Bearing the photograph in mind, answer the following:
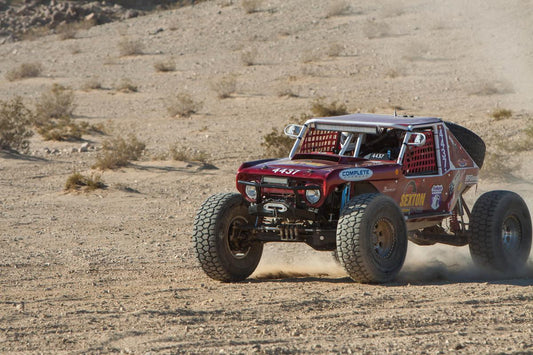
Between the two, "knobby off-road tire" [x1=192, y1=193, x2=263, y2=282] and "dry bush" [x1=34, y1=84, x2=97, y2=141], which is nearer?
"knobby off-road tire" [x1=192, y1=193, x2=263, y2=282]

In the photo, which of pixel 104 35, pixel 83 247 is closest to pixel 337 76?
pixel 104 35

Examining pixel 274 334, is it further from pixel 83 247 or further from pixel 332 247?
pixel 83 247

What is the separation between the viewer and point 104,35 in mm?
40406

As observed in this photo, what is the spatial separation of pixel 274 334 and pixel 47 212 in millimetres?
8525

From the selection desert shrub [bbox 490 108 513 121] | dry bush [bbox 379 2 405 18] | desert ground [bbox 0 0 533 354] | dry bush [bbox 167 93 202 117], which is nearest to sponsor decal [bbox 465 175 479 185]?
desert ground [bbox 0 0 533 354]

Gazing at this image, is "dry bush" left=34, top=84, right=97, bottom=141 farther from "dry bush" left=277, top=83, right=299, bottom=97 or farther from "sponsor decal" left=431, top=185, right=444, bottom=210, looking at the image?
"sponsor decal" left=431, top=185, right=444, bottom=210

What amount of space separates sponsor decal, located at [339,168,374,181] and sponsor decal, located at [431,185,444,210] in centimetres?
128

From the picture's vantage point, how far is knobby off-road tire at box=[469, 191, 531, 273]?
9852mm

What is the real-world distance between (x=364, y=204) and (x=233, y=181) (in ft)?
29.0

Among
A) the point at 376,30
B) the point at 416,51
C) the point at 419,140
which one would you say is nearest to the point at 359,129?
the point at 419,140

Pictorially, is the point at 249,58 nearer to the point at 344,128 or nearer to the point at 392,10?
the point at 392,10

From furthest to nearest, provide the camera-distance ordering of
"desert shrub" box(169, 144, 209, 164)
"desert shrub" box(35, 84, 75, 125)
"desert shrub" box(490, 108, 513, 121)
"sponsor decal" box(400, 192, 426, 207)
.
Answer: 1. "desert shrub" box(35, 84, 75, 125)
2. "desert shrub" box(490, 108, 513, 121)
3. "desert shrub" box(169, 144, 209, 164)
4. "sponsor decal" box(400, 192, 426, 207)

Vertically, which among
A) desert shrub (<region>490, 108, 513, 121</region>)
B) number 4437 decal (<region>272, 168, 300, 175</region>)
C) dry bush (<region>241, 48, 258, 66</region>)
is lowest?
desert shrub (<region>490, 108, 513, 121</region>)

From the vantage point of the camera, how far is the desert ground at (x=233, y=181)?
715 cm
